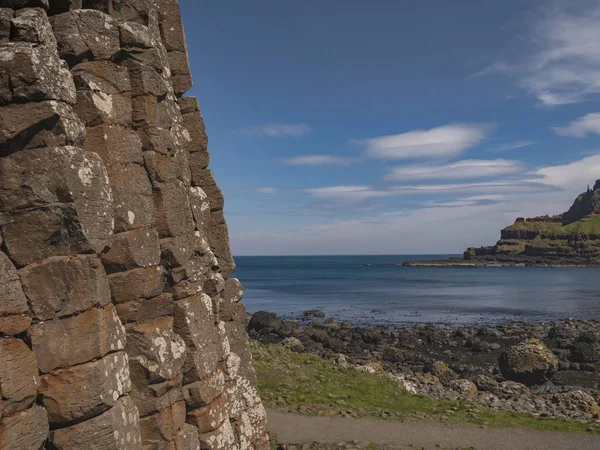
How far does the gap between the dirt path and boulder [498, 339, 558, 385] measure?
51.5 feet

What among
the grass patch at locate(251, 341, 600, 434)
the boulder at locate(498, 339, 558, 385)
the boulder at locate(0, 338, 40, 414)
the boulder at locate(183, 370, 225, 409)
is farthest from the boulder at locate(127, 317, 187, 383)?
the boulder at locate(498, 339, 558, 385)

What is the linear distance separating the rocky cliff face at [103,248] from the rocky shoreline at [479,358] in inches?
859

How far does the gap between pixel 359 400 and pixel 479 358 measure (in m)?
24.7

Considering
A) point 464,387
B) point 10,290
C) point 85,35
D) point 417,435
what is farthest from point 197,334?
point 464,387

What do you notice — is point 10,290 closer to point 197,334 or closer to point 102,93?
point 102,93

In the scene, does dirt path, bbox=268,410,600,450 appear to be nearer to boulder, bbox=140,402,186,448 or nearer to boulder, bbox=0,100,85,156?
boulder, bbox=140,402,186,448

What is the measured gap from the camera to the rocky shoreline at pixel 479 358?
32219 millimetres

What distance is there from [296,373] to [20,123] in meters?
25.0

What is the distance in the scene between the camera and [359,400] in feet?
88.8

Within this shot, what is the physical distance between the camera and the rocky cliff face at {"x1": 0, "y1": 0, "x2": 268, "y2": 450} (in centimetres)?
901

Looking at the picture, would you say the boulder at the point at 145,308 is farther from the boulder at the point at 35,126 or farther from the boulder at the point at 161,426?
the boulder at the point at 35,126

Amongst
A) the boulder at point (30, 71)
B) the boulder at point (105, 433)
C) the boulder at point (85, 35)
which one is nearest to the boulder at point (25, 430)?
the boulder at point (105, 433)

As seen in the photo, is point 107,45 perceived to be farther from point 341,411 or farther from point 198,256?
point 341,411

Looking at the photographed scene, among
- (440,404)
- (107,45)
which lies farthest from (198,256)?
(440,404)
